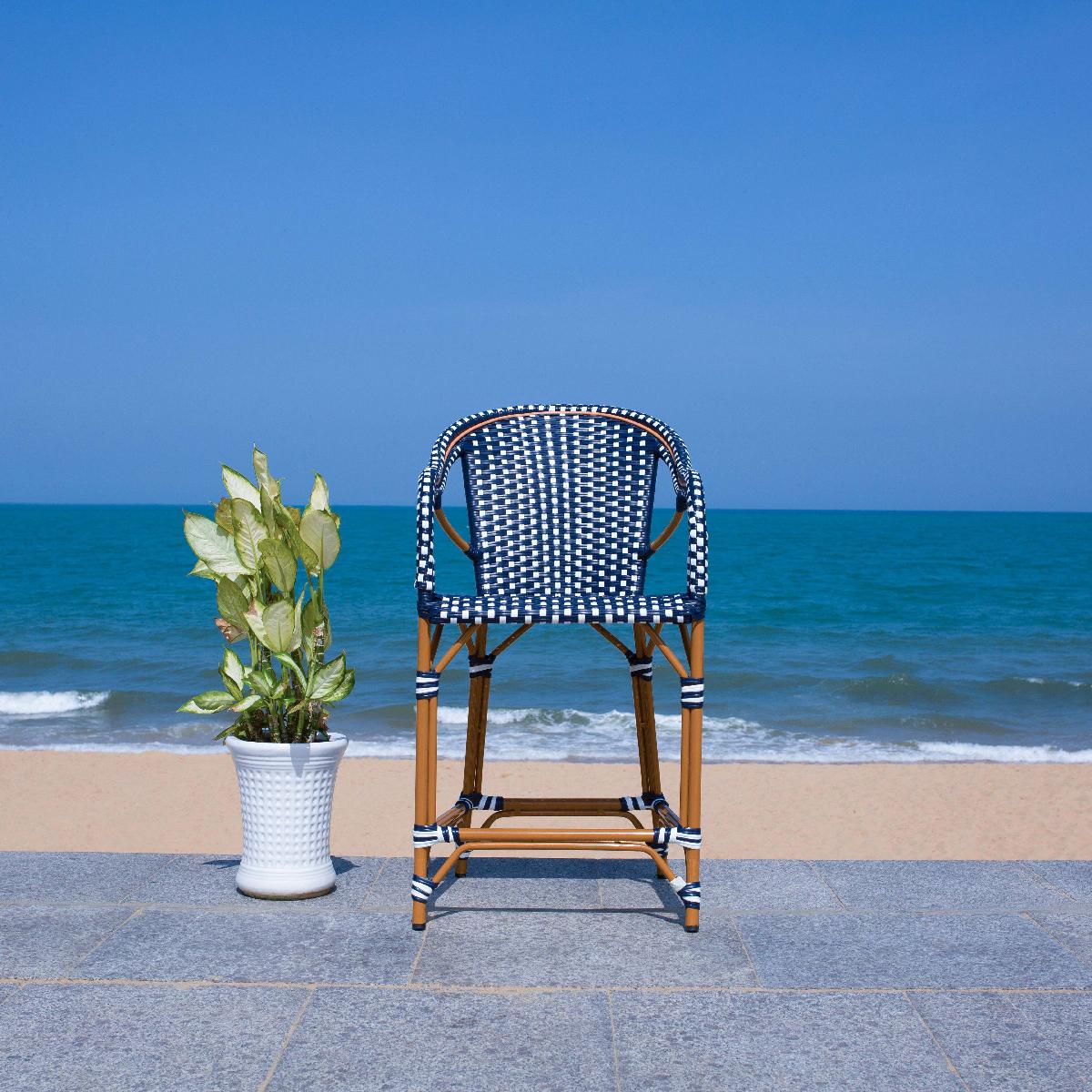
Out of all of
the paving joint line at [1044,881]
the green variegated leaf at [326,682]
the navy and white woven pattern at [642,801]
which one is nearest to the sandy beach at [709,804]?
the paving joint line at [1044,881]

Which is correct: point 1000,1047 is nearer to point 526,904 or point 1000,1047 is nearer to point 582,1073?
point 582,1073

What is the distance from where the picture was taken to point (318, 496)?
290 centimetres

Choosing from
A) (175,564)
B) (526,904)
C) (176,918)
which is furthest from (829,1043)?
(175,564)

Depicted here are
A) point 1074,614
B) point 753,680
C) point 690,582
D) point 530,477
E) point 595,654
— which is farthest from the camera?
point 1074,614

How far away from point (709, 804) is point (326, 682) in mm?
5029

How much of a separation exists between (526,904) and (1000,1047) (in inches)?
45.4

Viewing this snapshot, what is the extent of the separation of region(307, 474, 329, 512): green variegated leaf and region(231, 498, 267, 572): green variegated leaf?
0.43 ft

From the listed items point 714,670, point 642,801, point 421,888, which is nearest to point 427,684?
point 421,888

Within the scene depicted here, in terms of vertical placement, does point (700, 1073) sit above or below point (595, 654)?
above

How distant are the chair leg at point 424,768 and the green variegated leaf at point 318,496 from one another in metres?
0.46

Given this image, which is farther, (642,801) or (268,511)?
(642,801)

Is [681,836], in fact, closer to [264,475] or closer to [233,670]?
[233,670]

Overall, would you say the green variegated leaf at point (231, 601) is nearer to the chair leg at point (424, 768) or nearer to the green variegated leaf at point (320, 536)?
the green variegated leaf at point (320, 536)

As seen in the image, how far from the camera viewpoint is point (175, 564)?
34250 mm
